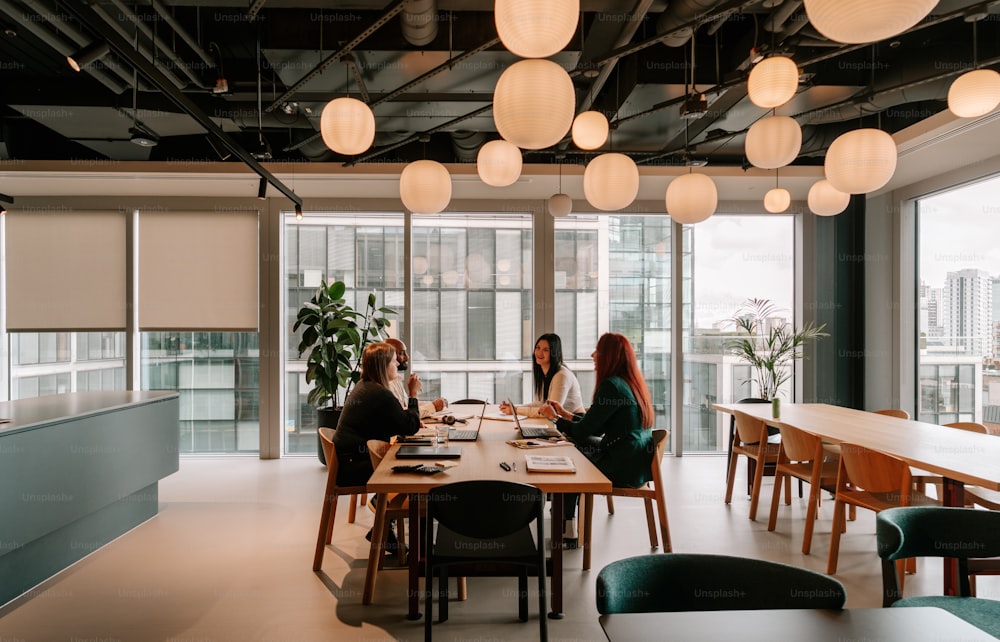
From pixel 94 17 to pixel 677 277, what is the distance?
20.3ft

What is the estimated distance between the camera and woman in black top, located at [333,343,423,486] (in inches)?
138

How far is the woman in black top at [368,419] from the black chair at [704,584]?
219cm

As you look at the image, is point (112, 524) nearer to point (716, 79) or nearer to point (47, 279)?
point (47, 279)

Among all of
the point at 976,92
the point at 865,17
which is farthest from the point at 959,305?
the point at 865,17

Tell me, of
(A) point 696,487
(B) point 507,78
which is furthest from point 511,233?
(B) point 507,78

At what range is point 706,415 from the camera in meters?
7.14

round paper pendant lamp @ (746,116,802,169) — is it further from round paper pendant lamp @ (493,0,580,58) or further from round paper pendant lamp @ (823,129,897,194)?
round paper pendant lamp @ (493,0,580,58)

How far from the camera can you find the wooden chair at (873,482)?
10.5 feet

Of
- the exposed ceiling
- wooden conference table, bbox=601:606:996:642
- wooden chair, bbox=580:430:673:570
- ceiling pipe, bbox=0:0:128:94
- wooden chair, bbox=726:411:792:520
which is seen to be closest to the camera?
wooden conference table, bbox=601:606:996:642

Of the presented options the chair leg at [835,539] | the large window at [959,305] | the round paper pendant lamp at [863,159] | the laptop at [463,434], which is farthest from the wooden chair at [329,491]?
the large window at [959,305]

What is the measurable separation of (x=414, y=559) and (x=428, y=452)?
554 mm

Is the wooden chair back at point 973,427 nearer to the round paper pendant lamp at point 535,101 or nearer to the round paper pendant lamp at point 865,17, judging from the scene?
the round paper pendant lamp at point 865,17

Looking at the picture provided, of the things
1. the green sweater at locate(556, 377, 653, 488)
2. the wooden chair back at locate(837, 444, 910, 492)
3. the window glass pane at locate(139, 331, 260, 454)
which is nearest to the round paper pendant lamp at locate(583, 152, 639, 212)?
the green sweater at locate(556, 377, 653, 488)

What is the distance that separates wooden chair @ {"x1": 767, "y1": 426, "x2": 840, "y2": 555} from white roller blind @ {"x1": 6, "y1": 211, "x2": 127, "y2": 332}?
23.7ft
